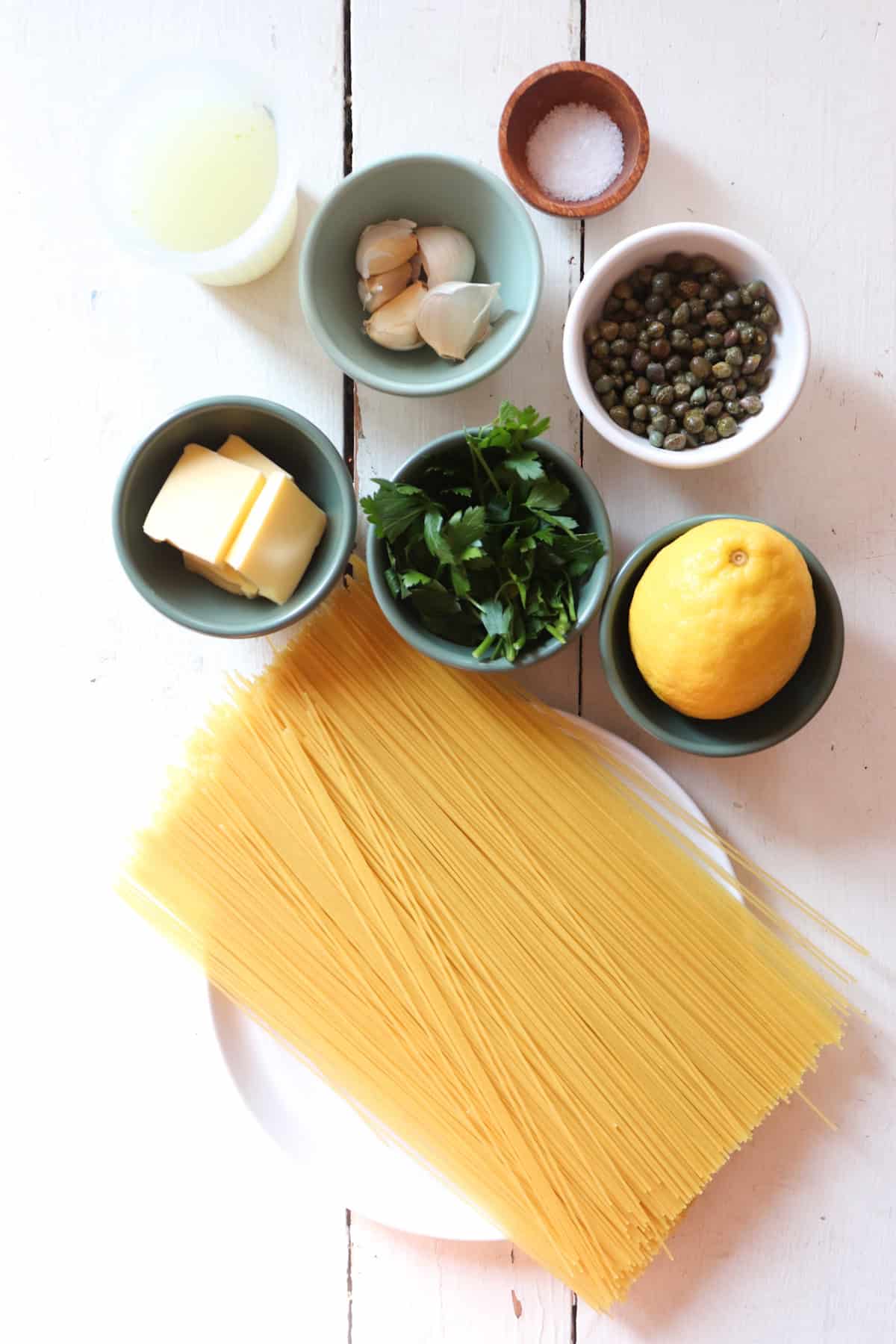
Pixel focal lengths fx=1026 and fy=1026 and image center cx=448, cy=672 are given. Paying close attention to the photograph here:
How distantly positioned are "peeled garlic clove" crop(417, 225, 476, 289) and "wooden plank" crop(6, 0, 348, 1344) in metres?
0.13

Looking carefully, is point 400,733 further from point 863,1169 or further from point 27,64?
point 27,64

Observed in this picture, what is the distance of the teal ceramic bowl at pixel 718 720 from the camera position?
2.70ft

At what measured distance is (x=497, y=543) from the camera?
2.72ft

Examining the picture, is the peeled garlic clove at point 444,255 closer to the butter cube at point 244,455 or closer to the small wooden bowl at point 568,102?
the small wooden bowl at point 568,102

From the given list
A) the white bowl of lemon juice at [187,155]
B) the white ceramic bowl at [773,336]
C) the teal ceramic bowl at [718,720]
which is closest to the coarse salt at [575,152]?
the white ceramic bowl at [773,336]

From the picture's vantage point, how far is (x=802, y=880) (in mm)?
941

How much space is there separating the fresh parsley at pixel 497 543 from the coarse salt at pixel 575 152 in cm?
24

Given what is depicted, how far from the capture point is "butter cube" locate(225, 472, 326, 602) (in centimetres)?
83

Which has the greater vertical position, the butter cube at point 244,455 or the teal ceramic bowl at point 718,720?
the butter cube at point 244,455

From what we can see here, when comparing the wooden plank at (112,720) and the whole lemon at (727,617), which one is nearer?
the whole lemon at (727,617)

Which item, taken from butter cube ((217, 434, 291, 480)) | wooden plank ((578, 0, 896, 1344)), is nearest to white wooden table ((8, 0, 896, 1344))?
wooden plank ((578, 0, 896, 1344))

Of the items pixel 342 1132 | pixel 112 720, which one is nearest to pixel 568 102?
pixel 112 720

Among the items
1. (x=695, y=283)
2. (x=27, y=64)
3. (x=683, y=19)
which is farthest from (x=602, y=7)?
(x=27, y=64)

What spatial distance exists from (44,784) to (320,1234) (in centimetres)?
50
